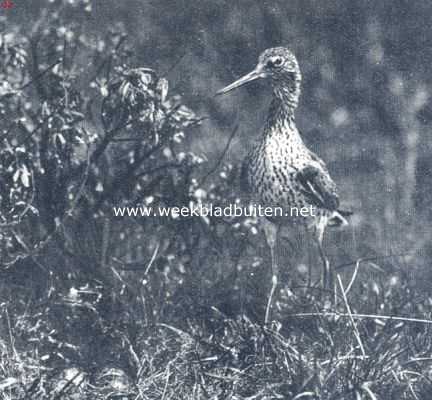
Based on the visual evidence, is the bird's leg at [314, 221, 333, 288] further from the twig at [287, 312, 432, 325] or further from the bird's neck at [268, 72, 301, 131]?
the bird's neck at [268, 72, 301, 131]

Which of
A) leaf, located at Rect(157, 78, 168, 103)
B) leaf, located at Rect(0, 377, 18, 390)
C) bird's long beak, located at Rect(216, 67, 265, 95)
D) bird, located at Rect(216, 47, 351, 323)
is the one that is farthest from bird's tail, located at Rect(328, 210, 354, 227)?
leaf, located at Rect(0, 377, 18, 390)

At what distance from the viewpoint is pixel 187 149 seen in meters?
5.05

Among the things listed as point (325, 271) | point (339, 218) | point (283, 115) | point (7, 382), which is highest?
point (283, 115)

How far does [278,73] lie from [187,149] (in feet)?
2.02

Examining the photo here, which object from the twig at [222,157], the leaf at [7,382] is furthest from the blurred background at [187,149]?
the leaf at [7,382]

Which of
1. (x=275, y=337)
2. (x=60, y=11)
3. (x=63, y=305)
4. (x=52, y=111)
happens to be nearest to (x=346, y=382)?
(x=275, y=337)

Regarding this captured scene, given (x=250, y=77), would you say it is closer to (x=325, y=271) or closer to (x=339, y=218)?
(x=339, y=218)

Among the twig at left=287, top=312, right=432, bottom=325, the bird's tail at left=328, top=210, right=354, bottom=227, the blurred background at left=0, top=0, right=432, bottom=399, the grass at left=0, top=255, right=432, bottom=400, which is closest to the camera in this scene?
the grass at left=0, top=255, right=432, bottom=400

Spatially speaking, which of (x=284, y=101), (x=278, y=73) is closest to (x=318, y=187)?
(x=284, y=101)

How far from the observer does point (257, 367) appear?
175 inches

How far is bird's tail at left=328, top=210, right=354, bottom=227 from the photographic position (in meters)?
4.95

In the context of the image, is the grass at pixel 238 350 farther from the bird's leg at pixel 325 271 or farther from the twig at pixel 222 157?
the twig at pixel 222 157

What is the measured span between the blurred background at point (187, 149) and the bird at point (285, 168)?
50mm

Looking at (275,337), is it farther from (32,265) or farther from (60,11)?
(60,11)
